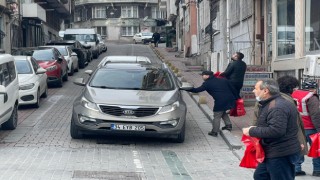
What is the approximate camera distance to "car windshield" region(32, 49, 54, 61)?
24.1m

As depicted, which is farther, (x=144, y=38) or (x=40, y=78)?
(x=144, y=38)

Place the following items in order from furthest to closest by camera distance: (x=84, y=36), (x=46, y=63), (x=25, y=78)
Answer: (x=84, y=36) → (x=46, y=63) → (x=25, y=78)

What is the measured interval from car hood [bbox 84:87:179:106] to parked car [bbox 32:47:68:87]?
34.0 feet

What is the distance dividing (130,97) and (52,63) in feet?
37.6

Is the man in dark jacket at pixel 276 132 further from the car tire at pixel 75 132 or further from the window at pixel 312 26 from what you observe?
the window at pixel 312 26

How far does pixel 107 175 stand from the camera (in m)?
9.87

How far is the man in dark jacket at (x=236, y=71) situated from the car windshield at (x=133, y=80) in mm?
2136

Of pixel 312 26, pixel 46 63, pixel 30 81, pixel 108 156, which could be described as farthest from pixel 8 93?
pixel 46 63

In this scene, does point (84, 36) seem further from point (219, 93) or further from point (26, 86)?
point (219, 93)

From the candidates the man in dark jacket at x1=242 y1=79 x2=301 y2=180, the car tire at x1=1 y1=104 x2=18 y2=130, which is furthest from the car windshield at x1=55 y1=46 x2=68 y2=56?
the man in dark jacket at x1=242 y1=79 x2=301 y2=180

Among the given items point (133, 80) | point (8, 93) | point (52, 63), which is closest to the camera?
point (8, 93)

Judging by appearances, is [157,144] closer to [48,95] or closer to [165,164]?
[165,164]

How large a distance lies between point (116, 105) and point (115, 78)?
1.62 m

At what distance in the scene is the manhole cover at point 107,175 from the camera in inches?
382
